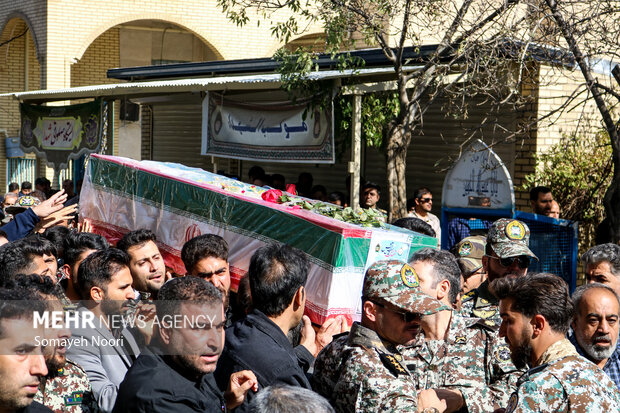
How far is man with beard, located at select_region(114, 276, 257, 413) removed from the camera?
120 inches

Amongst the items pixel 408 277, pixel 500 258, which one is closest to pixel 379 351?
pixel 408 277

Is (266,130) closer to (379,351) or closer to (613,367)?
(613,367)

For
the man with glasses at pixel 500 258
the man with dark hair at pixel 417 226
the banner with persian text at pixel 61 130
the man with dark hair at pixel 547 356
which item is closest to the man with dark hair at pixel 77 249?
the man with glasses at pixel 500 258

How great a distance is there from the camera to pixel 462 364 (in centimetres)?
381

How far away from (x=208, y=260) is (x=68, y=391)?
185 cm

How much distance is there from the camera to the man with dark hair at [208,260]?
5.20 meters

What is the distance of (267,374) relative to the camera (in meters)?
3.40

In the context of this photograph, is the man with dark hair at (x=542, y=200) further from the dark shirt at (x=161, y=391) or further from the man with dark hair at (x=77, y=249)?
the dark shirt at (x=161, y=391)

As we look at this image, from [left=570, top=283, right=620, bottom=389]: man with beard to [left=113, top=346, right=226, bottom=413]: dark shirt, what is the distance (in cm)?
187

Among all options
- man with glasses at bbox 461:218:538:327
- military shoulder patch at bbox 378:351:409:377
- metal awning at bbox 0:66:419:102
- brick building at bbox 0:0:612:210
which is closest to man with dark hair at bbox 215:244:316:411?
military shoulder patch at bbox 378:351:409:377

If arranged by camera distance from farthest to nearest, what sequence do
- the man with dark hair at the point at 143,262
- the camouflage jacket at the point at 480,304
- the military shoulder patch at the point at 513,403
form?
the man with dark hair at the point at 143,262 < the camouflage jacket at the point at 480,304 < the military shoulder patch at the point at 513,403

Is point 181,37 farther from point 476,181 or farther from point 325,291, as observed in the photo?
point 325,291

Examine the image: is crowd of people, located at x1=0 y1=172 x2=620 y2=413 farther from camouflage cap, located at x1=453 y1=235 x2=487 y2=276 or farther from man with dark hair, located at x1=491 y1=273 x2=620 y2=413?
camouflage cap, located at x1=453 y1=235 x2=487 y2=276

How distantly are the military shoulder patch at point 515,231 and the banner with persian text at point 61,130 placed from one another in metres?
11.2
